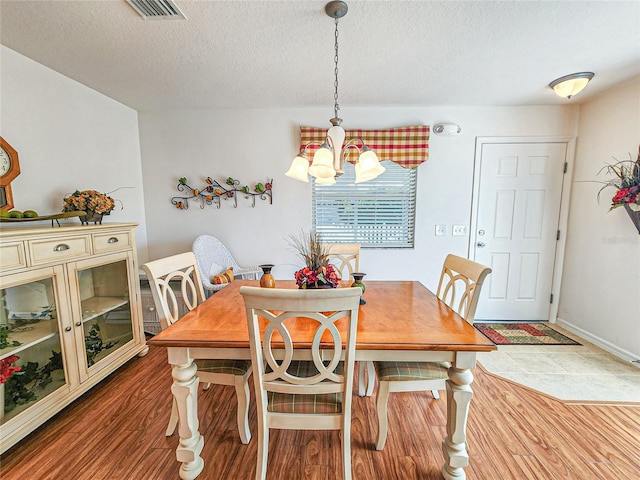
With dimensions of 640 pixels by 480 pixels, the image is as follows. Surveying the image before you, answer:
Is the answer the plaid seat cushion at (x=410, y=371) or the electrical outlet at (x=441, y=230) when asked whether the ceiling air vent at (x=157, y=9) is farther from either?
the electrical outlet at (x=441, y=230)

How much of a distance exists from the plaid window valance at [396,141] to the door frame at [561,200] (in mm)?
621

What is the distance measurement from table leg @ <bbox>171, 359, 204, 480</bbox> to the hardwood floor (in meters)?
0.10

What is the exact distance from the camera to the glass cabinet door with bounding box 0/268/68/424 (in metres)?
1.46

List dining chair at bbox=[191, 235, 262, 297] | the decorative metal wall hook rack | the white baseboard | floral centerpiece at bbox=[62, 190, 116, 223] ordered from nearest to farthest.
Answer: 1. floral centerpiece at bbox=[62, 190, 116, 223]
2. the white baseboard
3. dining chair at bbox=[191, 235, 262, 297]
4. the decorative metal wall hook rack

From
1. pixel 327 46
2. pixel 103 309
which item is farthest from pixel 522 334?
pixel 103 309

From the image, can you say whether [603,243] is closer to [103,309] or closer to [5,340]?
[103,309]

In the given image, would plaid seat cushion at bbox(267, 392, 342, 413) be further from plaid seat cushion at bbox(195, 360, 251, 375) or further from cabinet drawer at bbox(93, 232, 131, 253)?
cabinet drawer at bbox(93, 232, 131, 253)

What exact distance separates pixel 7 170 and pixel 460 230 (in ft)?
12.6

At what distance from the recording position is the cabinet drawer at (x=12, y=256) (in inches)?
54.2

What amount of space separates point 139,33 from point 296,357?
2.09m

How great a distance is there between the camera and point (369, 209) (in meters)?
3.03

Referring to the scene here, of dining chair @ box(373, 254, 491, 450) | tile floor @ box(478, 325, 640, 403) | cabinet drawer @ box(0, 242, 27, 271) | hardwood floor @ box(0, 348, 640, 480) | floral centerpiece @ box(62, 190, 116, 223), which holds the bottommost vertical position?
hardwood floor @ box(0, 348, 640, 480)

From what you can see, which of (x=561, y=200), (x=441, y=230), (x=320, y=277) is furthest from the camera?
(x=441, y=230)

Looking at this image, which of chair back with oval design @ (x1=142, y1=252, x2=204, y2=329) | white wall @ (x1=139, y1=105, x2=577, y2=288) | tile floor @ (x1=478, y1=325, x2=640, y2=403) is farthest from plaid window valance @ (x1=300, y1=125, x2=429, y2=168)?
tile floor @ (x1=478, y1=325, x2=640, y2=403)
